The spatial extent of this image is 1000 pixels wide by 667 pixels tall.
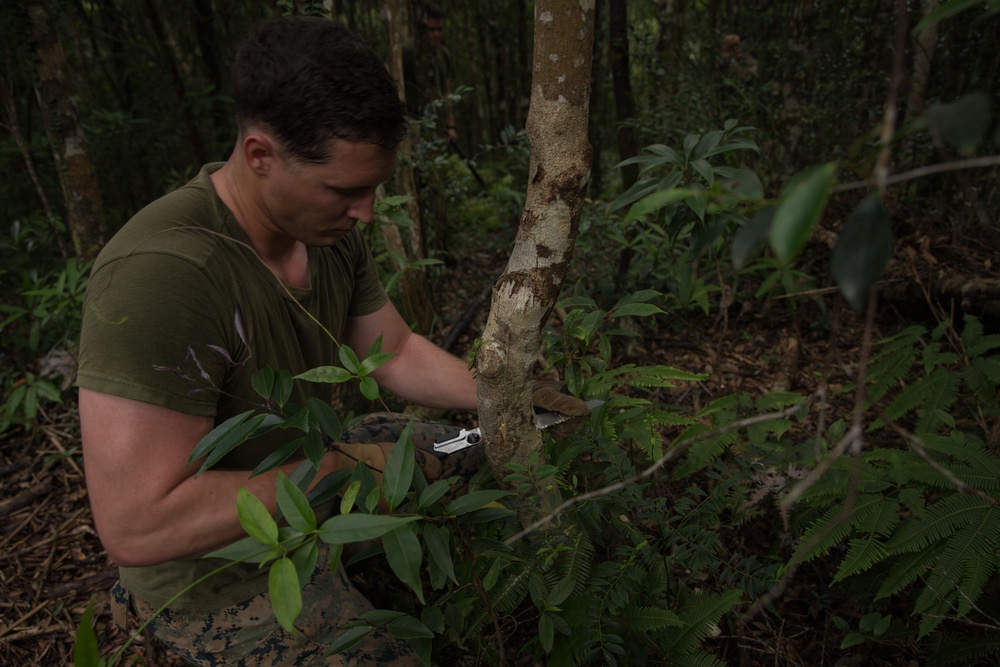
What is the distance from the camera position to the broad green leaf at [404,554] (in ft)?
3.83

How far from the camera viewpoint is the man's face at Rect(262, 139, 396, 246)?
1791 millimetres

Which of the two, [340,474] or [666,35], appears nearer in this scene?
[340,474]

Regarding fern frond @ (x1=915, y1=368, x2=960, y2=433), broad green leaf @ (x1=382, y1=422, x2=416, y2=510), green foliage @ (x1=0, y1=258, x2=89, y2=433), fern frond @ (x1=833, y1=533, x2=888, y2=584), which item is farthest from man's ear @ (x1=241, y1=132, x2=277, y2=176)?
fern frond @ (x1=915, y1=368, x2=960, y2=433)

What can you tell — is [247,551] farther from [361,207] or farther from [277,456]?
[361,207]

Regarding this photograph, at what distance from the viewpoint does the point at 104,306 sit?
163cm

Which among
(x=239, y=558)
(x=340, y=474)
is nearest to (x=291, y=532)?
(x=239, y=558)

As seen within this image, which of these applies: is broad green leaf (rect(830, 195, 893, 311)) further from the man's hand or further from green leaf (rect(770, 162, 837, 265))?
the man's hand

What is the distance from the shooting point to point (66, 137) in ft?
13.3

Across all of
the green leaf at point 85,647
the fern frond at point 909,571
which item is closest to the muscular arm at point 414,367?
the fern frond at point 909,571

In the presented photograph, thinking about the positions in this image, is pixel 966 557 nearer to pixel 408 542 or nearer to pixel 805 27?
pixel 408 542

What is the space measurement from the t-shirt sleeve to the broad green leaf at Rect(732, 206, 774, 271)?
129 centimetres

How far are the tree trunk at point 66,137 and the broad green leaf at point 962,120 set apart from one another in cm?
480

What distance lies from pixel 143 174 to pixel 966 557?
7.66m

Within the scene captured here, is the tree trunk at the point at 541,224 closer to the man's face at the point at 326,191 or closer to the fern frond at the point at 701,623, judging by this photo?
the man's face at the point at 326,191
